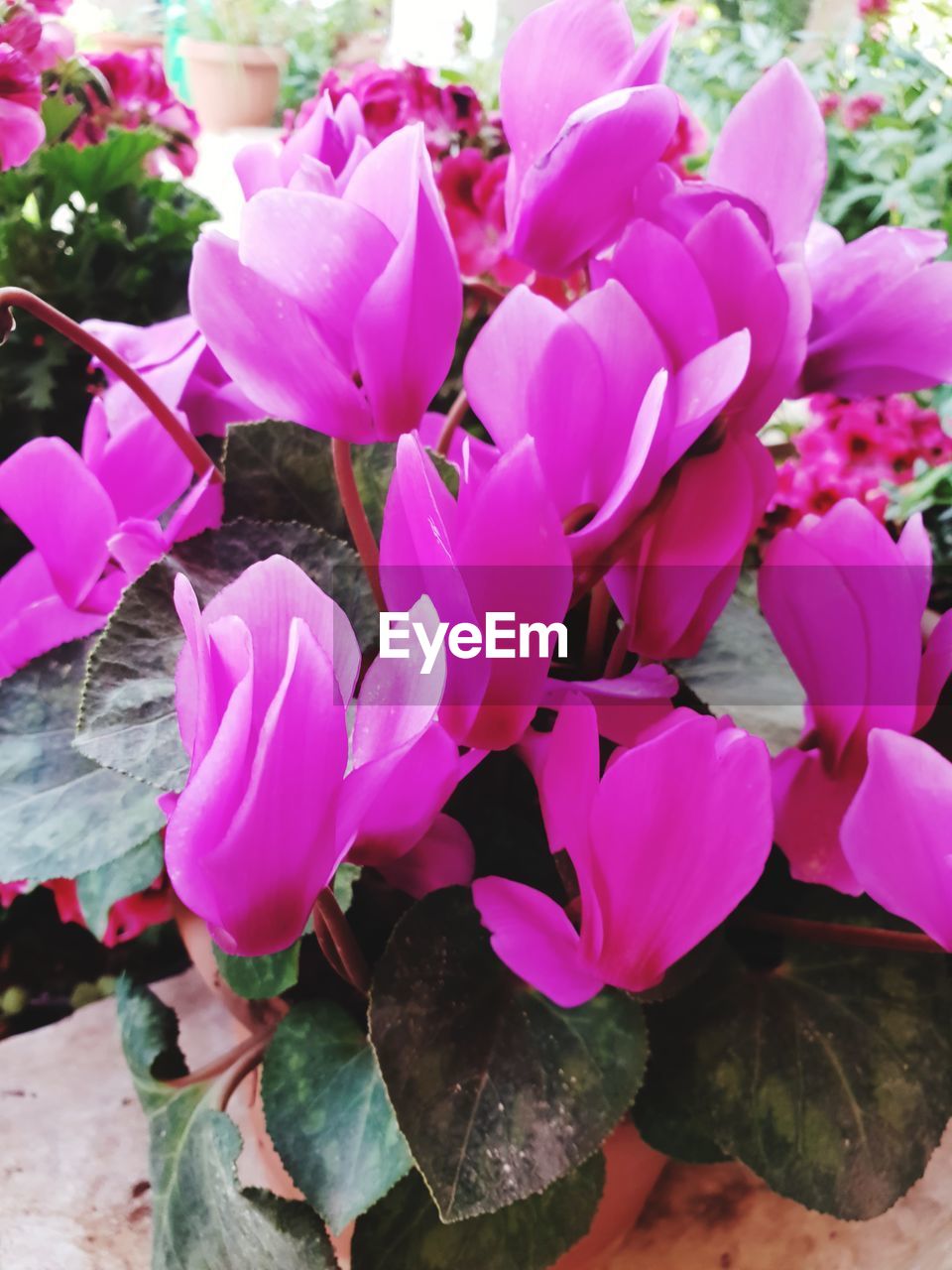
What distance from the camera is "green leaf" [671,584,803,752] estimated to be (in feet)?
1.24

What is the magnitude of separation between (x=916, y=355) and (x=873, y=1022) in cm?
22

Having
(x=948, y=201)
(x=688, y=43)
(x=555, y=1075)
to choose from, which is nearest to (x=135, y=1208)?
(x=555, y=1075)

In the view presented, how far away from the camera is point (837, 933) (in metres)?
0.36

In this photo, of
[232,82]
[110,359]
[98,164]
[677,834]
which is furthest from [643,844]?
[232,82]

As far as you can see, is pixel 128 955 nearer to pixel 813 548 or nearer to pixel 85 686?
pixel 85 686

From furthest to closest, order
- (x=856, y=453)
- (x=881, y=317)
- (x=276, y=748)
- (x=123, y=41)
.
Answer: (x=123, y=41) → (x=856, y=453) → (x=881, y=317) → (x=276, y=748)

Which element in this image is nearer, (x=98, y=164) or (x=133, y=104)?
(x=98, y=164)

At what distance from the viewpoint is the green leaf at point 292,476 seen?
14.6 inches

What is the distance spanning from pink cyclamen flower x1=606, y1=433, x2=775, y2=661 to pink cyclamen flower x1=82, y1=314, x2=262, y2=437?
0.55 feet

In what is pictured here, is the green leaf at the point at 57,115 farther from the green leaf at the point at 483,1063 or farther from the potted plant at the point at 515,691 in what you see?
the green leaf at the point at 483,1063

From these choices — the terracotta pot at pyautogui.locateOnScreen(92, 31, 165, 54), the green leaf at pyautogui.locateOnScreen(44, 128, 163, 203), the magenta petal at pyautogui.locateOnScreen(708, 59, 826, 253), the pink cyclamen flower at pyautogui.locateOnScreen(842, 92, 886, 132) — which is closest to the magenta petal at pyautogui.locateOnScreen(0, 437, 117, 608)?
the magenta petal at pyautogui.locateOnScreen(708, 59, 826, 253)

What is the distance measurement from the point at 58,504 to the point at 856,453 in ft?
2.40

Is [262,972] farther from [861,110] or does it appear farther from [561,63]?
[861,110]

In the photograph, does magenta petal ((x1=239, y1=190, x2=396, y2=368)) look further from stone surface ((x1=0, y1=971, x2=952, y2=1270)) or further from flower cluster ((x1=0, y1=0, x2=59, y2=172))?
stone surface ((x1=0, y1=971, x2=952, y2=1270))
